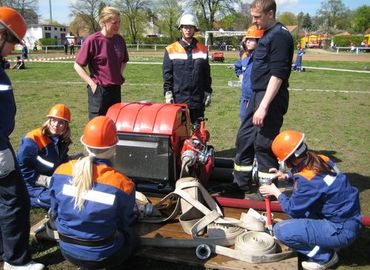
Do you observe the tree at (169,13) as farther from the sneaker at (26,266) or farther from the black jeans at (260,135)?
the sneaker at (26,266)

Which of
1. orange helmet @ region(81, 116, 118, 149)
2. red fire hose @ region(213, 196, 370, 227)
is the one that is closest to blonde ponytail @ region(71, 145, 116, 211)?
orange helmet @ region(81, 116, 118, 149)

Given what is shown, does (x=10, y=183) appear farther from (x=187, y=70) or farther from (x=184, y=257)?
(x=187, y=70)

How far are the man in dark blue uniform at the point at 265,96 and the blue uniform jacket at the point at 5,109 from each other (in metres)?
2.28

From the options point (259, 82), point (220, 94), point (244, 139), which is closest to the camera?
point (259, 82)

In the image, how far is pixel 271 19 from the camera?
4051mm

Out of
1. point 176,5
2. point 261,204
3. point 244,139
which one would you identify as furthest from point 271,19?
point 176,5

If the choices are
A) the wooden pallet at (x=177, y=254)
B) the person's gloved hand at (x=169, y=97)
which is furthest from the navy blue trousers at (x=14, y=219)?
the person's gloved hand at (x=169, y=97)

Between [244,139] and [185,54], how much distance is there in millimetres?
1371

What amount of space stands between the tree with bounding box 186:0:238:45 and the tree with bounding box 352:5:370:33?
40.4 metres

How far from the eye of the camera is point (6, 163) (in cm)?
309

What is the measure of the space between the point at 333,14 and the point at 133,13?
43.7 meters

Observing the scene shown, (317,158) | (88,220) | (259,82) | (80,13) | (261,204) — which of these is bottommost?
(261,204)

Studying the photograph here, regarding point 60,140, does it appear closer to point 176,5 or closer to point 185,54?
point 185,54

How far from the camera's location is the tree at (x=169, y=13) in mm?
72262
